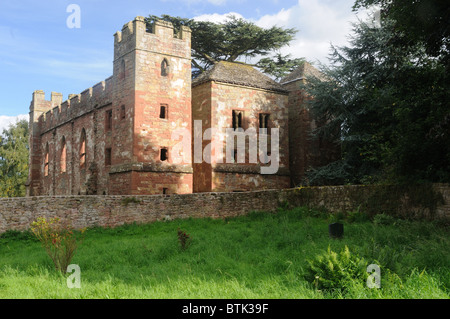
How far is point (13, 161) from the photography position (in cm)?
4519

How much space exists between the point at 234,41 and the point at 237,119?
11.0 m

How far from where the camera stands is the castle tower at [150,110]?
72.0 ft

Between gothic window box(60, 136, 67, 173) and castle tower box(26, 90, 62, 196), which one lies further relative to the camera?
castle tower box(26, 90, 62, 196)

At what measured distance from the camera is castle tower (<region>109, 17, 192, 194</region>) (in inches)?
864

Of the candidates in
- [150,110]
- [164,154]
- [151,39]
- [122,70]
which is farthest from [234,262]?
[122,70]

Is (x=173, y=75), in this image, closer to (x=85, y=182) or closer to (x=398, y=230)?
Result: (x=85, y=182)

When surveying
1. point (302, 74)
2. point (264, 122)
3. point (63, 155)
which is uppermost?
point (302, 74)

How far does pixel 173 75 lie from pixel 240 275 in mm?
16407

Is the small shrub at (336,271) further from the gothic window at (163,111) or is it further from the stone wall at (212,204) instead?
the gothic window at (163,111)

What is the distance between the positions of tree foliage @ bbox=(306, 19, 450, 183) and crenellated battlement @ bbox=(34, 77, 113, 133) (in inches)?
482

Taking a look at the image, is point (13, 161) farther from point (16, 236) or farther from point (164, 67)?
point (16, 236)

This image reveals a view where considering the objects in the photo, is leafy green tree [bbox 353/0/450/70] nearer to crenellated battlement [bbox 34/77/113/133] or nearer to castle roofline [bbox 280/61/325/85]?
castle roofline [bbox 280/61/325/85]

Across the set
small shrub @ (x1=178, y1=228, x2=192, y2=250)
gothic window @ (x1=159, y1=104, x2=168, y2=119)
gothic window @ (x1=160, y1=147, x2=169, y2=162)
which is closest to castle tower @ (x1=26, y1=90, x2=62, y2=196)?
gothic window @ (x1=159, y1=104, x2=168, y2=119)
